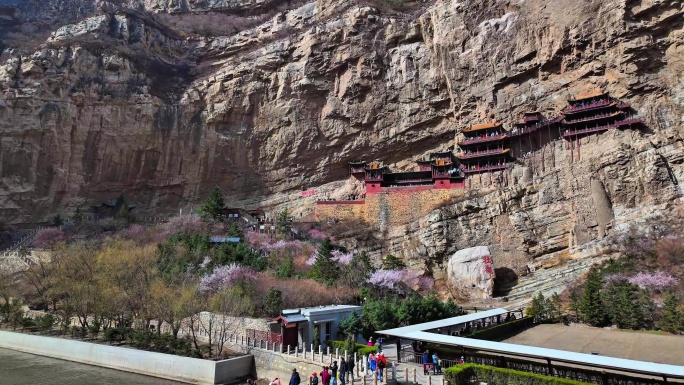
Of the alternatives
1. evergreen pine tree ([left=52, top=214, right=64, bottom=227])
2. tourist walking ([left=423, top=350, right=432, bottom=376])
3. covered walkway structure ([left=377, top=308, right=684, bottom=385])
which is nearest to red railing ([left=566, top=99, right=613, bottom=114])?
covered walkway structure ([left=377, top=308, right=684, bottom=385])

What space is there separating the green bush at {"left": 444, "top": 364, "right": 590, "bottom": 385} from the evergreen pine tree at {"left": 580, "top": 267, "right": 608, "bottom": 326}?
38.8ft

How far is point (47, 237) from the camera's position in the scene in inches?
1406

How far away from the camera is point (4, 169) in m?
42.8

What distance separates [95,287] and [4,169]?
28.1 m

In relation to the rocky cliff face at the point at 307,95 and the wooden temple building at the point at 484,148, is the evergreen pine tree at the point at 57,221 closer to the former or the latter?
the rocky cliff face at the point at 307,95

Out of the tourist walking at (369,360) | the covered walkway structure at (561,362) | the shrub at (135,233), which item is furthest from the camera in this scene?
the shrub at (135,233)

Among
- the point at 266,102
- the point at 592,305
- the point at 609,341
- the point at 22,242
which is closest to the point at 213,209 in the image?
the point at 266,102

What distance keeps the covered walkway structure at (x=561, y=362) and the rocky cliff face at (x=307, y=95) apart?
63.1 ft

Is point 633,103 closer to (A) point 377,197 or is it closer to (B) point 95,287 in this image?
(A) point 377,197

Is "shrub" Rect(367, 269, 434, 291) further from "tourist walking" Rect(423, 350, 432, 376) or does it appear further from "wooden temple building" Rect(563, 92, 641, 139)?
"wooden temple building" Rect(563, 92, 641, 139)

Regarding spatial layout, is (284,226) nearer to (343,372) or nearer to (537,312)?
(537,312)

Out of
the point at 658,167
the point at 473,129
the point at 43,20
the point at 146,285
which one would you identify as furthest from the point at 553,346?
the point at 43,20

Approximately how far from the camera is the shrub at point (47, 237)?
3426 cm

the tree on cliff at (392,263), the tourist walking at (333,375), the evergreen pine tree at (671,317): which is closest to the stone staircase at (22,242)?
the tree on cliff at (392,263)
